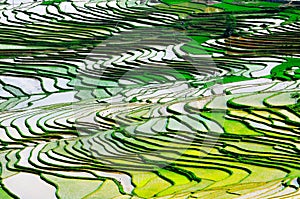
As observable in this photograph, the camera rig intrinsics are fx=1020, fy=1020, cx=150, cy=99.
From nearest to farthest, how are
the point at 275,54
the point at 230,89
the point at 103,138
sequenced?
the point at 103,138, the point at 230,89, the point at 275,54

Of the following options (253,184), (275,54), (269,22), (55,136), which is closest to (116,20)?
(269,22)

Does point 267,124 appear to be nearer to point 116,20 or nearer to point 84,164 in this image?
point 84,164

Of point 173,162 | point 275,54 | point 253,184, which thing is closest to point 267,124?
point 173,162

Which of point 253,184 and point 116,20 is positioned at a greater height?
point 253,184

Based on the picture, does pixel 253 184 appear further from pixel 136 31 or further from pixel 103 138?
pixel 136 31

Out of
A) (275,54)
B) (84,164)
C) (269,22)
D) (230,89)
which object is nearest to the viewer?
(84,164)

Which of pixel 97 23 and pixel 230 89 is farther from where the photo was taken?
pixel 97 23
